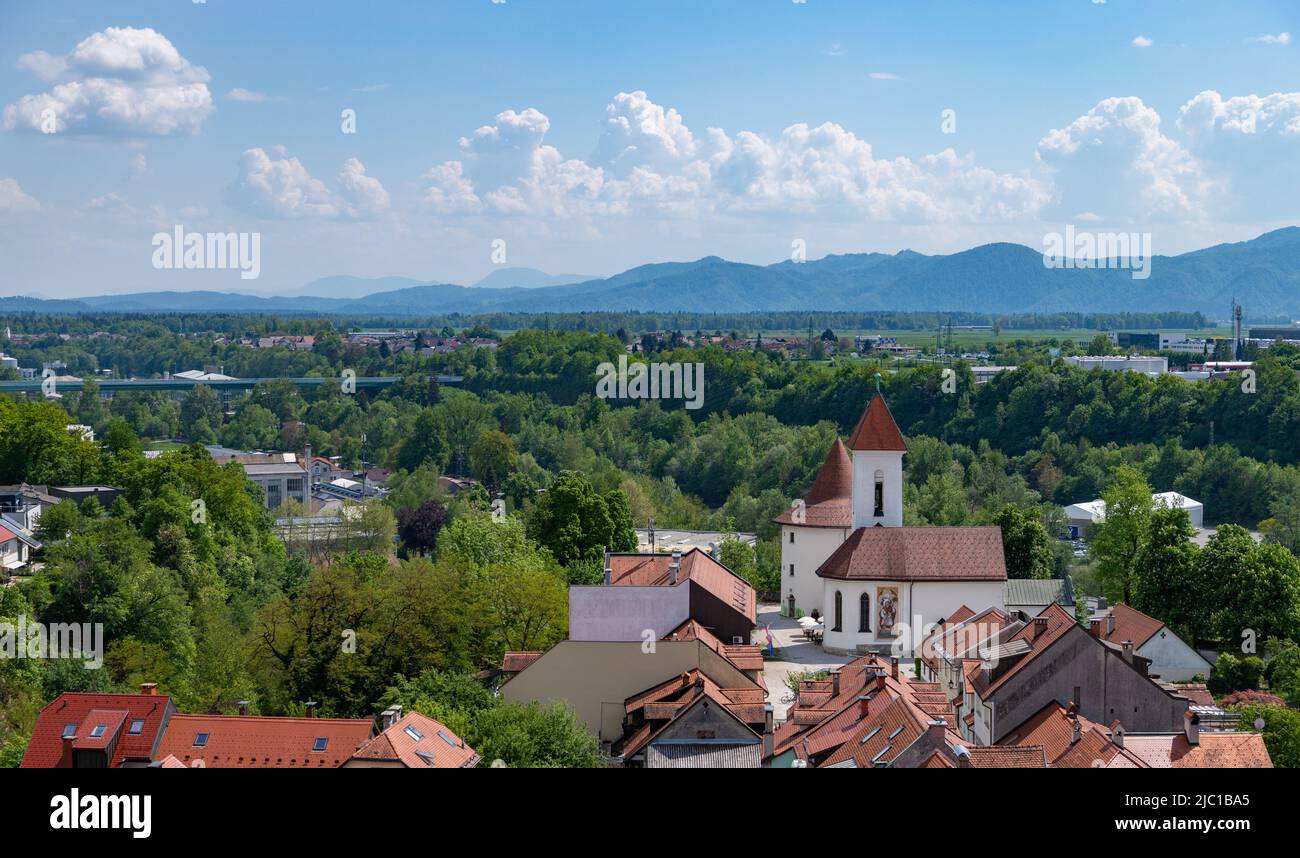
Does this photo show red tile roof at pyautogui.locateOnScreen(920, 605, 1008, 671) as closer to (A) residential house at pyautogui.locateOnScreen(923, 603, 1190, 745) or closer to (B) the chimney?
→ (A) residential house at pyautogui.locateOnScreen(923, 603, 1190, 745)

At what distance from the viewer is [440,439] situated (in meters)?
97.8

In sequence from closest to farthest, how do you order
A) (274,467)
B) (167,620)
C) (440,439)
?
(167,620) → (274,467) → (440,439)

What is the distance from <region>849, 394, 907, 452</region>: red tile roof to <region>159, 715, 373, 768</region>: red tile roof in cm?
2035

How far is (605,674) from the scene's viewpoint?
93.9 ft

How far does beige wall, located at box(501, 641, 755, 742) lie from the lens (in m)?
28.4

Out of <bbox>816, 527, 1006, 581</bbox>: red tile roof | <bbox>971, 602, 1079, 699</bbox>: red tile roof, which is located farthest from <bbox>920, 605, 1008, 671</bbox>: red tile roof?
<bbox>816, 527, 1006, 581</bbox>: red tile roof

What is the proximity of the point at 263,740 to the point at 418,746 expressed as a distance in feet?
8.57

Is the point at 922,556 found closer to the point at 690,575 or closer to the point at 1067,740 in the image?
the point at 690,575
